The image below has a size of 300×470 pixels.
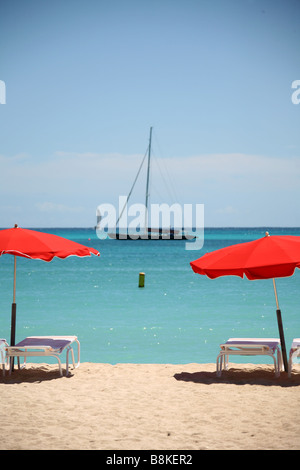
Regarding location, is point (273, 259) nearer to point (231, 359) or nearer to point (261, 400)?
point (261, 400)

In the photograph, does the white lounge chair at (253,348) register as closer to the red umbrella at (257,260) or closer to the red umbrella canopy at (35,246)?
the red umbrella at (257,260)

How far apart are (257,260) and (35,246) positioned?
134 inches

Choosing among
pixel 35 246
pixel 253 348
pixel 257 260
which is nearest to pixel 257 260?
pixel 257 260

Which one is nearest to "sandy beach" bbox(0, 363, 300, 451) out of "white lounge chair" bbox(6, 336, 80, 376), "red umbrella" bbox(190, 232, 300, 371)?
"white lounge chair" bbox(6, 336, 80, 376)

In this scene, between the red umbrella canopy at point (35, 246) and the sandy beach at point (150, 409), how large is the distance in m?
2.04

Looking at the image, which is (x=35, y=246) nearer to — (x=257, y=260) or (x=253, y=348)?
(x=257, y=260)

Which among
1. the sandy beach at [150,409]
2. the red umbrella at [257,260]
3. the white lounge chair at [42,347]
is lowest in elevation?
the sandy beach at [150,409]

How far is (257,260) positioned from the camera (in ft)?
24.8

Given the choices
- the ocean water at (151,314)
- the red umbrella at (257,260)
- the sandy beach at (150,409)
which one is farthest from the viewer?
the ocean water at (151,314)

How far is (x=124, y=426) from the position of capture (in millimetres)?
6188

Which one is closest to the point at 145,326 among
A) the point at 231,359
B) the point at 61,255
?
the point at 231,359

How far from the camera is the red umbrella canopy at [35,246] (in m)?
8.21

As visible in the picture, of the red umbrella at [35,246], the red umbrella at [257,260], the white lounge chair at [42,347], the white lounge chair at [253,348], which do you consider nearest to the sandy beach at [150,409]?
the white lounge chair at [253,348]
